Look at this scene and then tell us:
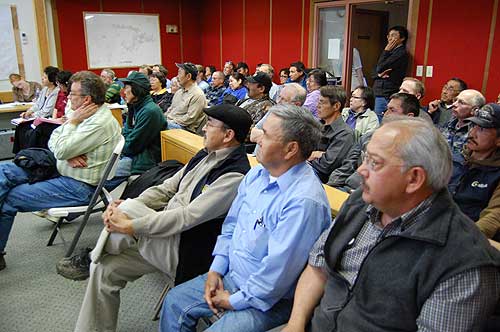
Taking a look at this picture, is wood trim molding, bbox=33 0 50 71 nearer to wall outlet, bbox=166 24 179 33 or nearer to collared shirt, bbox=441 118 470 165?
wall outlet, bbox=166 24 179 33

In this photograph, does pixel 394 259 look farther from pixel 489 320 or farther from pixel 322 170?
pixel 322 170

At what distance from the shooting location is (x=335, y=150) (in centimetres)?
287

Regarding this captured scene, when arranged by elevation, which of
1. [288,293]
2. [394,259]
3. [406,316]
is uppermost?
[394,259]

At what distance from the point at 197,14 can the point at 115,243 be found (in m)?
9.02

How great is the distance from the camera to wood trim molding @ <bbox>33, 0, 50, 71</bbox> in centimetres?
753

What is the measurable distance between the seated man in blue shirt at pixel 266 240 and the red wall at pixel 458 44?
4167mm

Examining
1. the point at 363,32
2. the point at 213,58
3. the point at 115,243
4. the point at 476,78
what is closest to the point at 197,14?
the point at 213,58

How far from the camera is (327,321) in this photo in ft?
4.07

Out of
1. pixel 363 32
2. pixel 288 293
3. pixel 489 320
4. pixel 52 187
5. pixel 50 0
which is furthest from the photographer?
pixel 50 0

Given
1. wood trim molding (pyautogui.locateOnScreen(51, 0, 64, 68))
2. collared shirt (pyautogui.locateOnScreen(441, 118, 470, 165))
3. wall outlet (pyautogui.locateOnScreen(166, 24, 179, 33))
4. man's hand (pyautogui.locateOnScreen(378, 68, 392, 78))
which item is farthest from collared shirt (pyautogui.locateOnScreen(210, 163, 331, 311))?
wall outlet (pyautogui.locateOnScreen(166, 24, 179, 33))

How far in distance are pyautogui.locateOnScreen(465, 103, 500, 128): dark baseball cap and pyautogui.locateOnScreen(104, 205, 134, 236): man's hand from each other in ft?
5.77

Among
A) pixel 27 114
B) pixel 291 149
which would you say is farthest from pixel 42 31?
pixel 291 149

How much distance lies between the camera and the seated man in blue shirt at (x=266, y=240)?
4.61 ft

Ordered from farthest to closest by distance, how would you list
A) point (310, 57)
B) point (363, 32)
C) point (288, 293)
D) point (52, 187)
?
1. point (310, 57)
2. point (363, 32)
3. point (52, 187)
4. point (288, 293)
